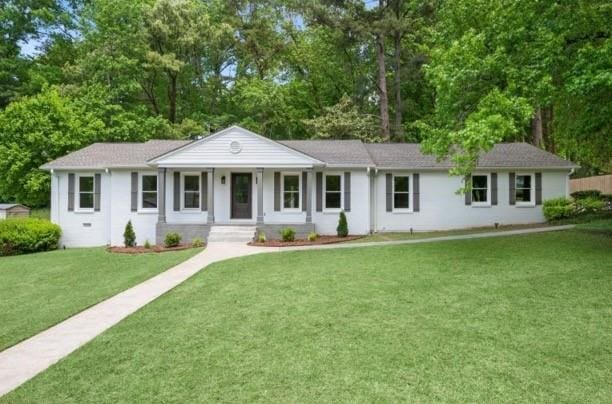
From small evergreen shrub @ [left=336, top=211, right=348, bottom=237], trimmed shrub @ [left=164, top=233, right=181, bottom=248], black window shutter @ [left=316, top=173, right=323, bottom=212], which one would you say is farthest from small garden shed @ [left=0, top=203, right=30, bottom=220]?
small evergreen shrub @ [left=336, top=211, right=348, bottom=237]

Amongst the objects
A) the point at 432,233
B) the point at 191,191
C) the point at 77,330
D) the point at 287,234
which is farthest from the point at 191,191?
the point at 77,330

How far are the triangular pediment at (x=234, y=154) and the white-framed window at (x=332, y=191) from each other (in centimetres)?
143

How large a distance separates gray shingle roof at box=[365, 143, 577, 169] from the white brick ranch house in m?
0.04

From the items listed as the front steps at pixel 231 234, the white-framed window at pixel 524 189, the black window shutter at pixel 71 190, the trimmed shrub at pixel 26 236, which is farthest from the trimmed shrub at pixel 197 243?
the white-framed window at pixel 524 189

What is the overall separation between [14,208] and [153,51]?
42.9ft

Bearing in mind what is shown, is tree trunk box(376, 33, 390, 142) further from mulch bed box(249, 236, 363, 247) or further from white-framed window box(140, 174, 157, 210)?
white-framed window box(140, 174, 157, 210)

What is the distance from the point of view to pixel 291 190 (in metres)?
17.4

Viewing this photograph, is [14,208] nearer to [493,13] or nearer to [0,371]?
A: [0,371]

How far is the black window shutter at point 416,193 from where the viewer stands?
17.6m

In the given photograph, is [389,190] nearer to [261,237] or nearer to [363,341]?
[261,237]

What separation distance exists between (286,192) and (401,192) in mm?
4851

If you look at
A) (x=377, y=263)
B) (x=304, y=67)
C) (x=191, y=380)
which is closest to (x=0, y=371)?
(x=191, y=380)

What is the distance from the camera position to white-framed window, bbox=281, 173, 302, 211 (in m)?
17.3

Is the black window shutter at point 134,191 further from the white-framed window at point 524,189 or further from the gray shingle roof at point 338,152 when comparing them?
the white-framed window at point 524,189
